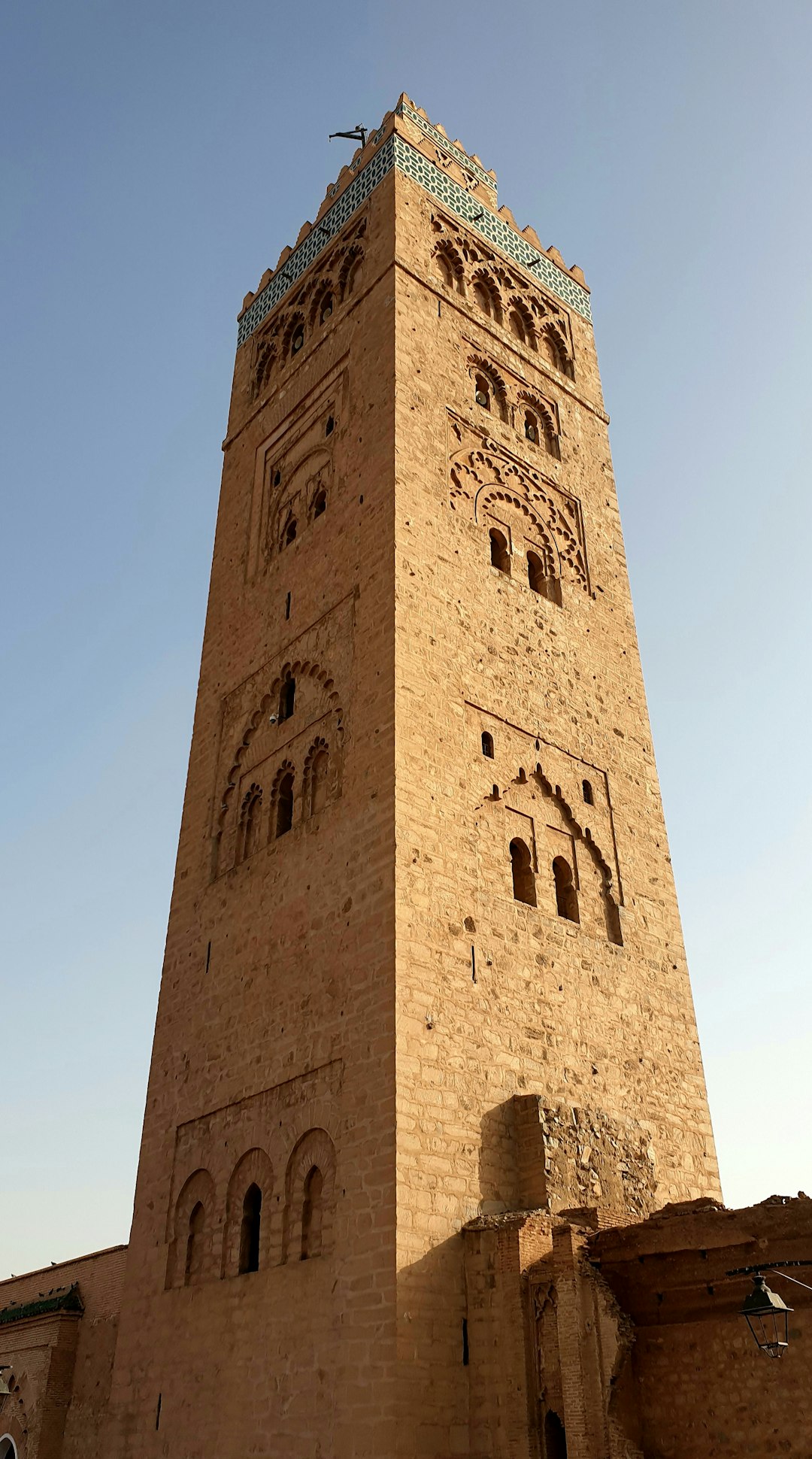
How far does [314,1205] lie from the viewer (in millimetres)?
8656

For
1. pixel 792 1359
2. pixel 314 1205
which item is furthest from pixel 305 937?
pixel 792 1359

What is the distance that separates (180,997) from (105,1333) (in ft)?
11.1

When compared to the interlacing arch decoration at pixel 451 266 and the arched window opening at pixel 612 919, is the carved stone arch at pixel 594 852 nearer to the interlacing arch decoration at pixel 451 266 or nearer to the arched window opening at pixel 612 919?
the arched window opening at pixel 612 919

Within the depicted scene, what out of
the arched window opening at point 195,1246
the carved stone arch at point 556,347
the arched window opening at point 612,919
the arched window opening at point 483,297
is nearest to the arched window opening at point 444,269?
the arched window opening at point 483,297

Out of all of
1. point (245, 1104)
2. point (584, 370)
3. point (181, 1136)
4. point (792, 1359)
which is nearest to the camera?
point (792, 1359)

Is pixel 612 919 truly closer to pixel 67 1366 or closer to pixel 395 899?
pixel 395 899

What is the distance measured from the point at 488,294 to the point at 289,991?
10.1 meters

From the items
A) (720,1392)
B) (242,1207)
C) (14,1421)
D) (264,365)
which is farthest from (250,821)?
(264,365)

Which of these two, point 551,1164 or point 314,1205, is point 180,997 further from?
point 551,1164

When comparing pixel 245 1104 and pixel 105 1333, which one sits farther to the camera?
pixel 105 1333

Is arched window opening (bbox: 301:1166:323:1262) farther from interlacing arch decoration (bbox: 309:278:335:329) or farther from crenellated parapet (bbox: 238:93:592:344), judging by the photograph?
crenellated parapet (bbox: 238:93:592:344)

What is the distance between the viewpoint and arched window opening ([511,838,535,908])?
409 inches

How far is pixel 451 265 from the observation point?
1485 centimetres

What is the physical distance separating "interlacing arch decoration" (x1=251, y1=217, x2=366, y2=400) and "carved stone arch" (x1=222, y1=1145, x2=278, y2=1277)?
1037cm
